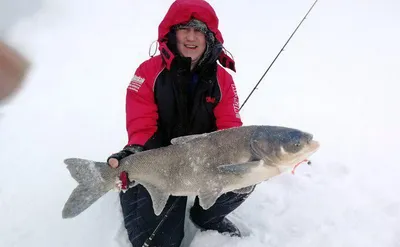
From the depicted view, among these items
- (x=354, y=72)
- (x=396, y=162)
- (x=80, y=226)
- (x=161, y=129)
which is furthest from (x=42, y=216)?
(x=354, y=72)

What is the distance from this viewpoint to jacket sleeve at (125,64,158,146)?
302 cm

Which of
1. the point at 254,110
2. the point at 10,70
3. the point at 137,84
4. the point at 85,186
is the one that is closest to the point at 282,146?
the point at 85,186

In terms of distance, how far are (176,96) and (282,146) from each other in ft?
3.78

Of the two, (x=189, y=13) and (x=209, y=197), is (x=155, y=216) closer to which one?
(x=209, y=197)

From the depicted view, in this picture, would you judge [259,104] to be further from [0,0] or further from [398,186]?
[0,0]

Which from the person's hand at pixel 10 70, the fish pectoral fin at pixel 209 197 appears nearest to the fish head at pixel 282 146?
the fish pectoral fin at pixel 209 197

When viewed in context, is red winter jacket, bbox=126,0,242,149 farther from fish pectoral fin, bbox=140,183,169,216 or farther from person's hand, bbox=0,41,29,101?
person's hand, bbox=0,41,29,101

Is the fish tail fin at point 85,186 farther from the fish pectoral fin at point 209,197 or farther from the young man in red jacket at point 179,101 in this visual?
the fish pectoral fin at point 209,197

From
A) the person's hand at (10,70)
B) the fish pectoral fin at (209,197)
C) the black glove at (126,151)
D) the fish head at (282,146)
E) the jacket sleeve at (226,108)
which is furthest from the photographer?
the person's hand at (10,70)

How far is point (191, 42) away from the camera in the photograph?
2938 millimetres

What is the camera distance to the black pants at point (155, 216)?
296 centimetres

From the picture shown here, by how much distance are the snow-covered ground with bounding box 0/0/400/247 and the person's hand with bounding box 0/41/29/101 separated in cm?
19

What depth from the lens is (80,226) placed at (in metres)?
3.29

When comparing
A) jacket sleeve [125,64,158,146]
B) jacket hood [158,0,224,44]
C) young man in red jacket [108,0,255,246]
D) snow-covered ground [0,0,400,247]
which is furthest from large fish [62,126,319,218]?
jacket hood [158,0,224,44]
